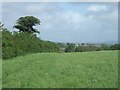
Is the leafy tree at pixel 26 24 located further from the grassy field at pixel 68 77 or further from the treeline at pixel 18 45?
the grassy field at pixel 68 77

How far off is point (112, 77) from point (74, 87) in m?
1.28

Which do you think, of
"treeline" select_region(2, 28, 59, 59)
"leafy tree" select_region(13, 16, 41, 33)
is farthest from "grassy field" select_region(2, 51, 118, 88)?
"leafy tree" select_region(13, 16, 41, 33)

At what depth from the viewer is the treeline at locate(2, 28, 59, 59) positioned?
54.1 feet

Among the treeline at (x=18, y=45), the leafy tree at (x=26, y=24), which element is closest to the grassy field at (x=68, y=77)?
the treeline at (x=18, y=45)

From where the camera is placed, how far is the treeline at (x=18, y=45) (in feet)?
54.1

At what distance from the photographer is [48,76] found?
7.66 metres

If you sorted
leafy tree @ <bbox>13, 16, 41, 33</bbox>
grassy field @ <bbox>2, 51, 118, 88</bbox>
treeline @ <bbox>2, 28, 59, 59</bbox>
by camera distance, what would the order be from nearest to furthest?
grassy field @ <bbox>2, 51, 118, 88</bbox> < treeline @ <bbox>2, 28, 59, 59</bbox> < leafy tree @ <bbox>13, 16, 41, 33</bbox>

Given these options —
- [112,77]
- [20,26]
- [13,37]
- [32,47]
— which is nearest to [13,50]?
[13,37]

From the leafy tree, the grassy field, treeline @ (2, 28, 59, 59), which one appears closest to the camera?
the grassy field

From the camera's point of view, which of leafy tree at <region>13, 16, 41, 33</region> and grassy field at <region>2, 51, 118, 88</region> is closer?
grassy field at <region>2, 51, 118, 88</region>

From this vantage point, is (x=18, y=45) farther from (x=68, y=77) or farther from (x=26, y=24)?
(x=68, y=77)

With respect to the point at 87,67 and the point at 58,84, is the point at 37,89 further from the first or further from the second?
the point at 87,67

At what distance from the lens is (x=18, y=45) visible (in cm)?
1945

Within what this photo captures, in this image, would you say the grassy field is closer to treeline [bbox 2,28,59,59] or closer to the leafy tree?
treeline [bbox 2,28,59,59]
